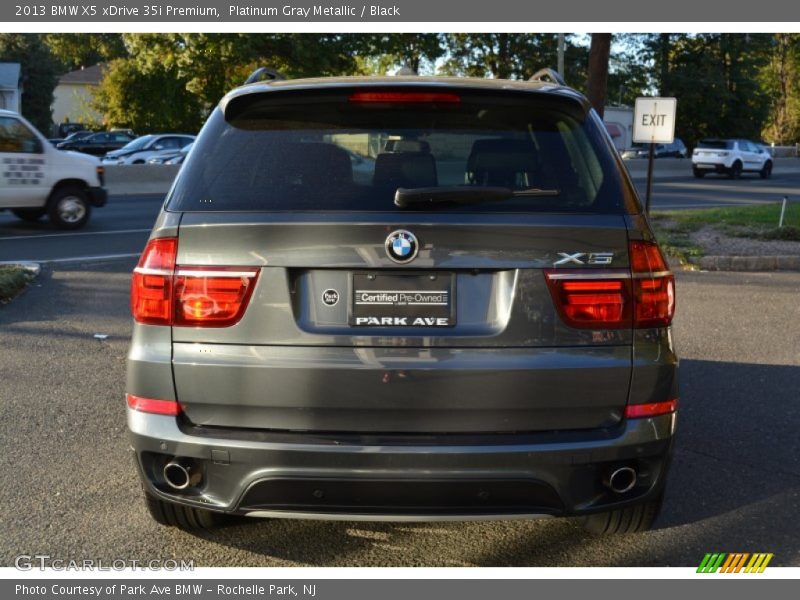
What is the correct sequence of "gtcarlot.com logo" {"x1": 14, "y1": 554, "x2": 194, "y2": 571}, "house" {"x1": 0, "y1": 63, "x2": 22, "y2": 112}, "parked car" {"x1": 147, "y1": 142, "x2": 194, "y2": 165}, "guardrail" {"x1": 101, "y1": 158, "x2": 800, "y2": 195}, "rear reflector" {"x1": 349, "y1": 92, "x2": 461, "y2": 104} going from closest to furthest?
"rear reflector" {"x1": 349, "y1": 92, "x2": 461, "y2": 104}, "gtcarlot.com logo" {"x1": 14, "y1": 554, "x2": 194, "y2": 571}, "guardrail" {"x1": 101, "y1": 158, "x2": 800, "y2": 195}, "parked car" {"x1": 147, "y1": 142, "x2": 194, "y2": 165}, "house" {"x1": 0, "y1": 63, "x2": 22, "y2": 112}

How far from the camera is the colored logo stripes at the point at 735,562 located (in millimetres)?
3846

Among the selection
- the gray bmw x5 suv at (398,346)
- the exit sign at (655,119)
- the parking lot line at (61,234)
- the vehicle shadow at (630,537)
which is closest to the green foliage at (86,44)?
the parking lot line at (61,234)

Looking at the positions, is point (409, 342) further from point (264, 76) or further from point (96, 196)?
point (96, 196)

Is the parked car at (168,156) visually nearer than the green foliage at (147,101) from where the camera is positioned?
Yes

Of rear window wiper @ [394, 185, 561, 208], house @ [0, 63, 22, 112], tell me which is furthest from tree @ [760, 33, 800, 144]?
rear window wiper @ [394, 185, 561, 208]

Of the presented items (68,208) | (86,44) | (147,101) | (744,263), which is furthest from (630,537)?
(86,44)

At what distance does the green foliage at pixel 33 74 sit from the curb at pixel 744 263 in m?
61.7

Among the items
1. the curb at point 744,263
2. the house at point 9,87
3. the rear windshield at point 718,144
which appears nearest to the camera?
the curb at point 744,263

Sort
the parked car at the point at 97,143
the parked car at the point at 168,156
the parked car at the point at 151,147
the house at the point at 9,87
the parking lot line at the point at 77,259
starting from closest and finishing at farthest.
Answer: the parking lot line at the point at 77,259, the parked car at the point at 168,156, the parked car at the point at 151,147, the parked car at the point at 97,143, the house at the point at 9,87

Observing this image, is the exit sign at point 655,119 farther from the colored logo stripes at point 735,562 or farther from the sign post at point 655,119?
the colored logo stripes at point 735,562

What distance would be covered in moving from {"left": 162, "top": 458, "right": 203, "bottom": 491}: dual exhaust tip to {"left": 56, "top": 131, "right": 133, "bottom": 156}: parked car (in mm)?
42155

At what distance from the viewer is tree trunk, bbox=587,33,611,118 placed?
1752 cm

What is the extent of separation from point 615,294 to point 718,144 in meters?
38.6

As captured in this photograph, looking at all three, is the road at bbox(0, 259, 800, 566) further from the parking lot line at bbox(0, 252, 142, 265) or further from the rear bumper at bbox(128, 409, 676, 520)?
the parking lot line at bbox(0, 252, 142, 265)
